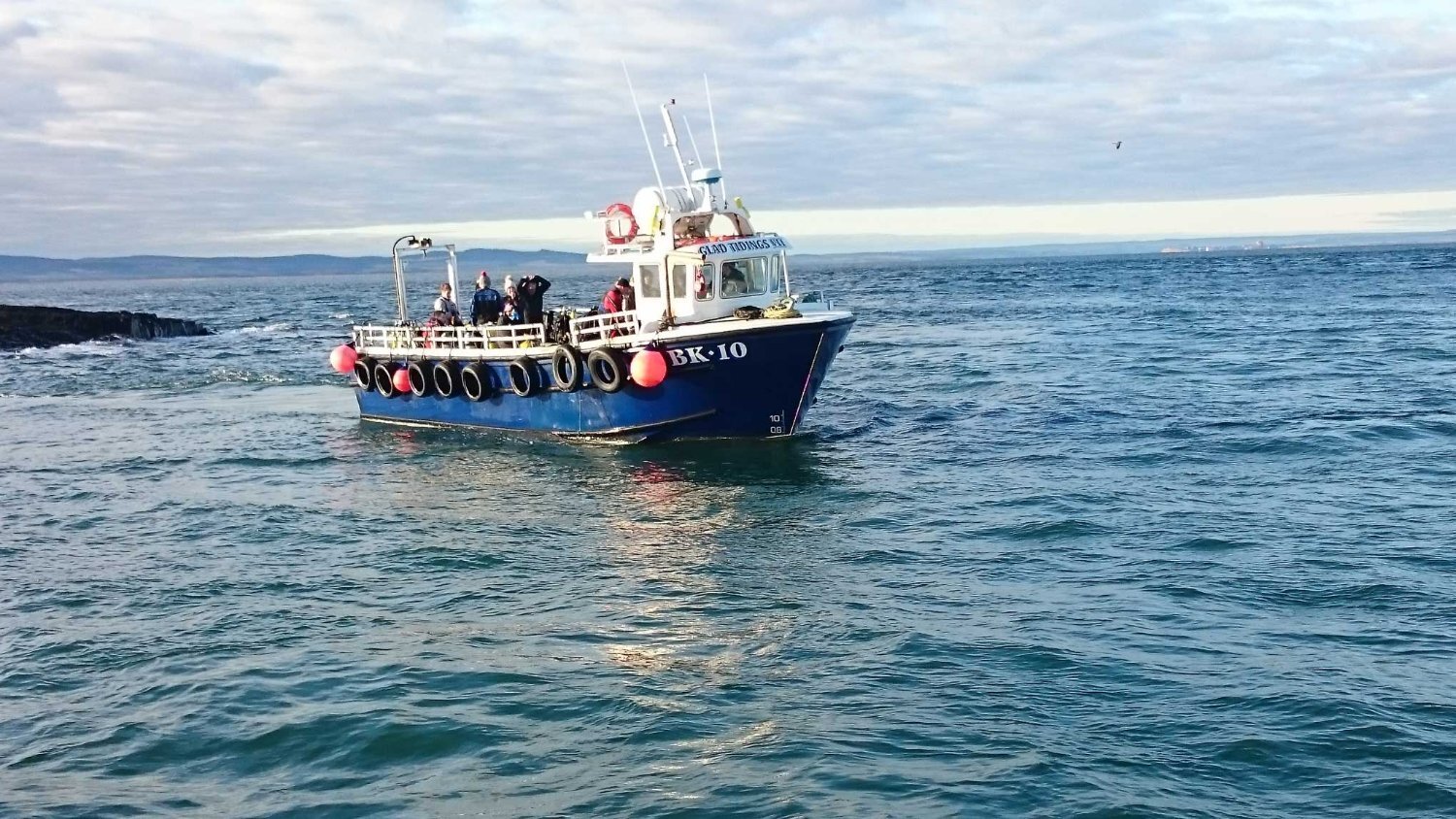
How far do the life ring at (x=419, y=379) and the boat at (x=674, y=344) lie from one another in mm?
1078

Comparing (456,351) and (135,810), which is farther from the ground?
(456,351)

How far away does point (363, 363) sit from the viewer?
1164 inches

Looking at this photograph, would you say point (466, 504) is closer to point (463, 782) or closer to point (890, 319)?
point (463, 782)

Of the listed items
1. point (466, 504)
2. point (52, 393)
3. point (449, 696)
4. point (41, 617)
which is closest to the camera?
point (449, 696)

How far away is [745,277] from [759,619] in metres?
11.7

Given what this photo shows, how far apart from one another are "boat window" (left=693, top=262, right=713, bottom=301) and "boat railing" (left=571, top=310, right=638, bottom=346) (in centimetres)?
123

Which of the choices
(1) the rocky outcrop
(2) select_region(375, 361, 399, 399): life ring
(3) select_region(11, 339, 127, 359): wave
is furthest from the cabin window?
(1) the rocky outcrop

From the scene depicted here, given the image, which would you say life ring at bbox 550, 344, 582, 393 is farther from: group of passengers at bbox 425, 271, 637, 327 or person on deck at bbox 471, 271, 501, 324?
person on deck at bbox 471, 271, 501, 324

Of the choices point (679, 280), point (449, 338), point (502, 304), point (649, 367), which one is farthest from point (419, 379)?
point (649, 367)

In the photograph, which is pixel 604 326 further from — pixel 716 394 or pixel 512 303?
pixel 512 303

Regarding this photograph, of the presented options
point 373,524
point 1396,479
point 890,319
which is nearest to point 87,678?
point 373,524

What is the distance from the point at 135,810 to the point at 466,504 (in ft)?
34.6

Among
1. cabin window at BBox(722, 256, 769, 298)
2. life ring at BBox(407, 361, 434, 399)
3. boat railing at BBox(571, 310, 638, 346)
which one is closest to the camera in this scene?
boat railing at BBox(571, 310, 638, 346)

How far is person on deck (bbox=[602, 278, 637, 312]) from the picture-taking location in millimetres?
24625
